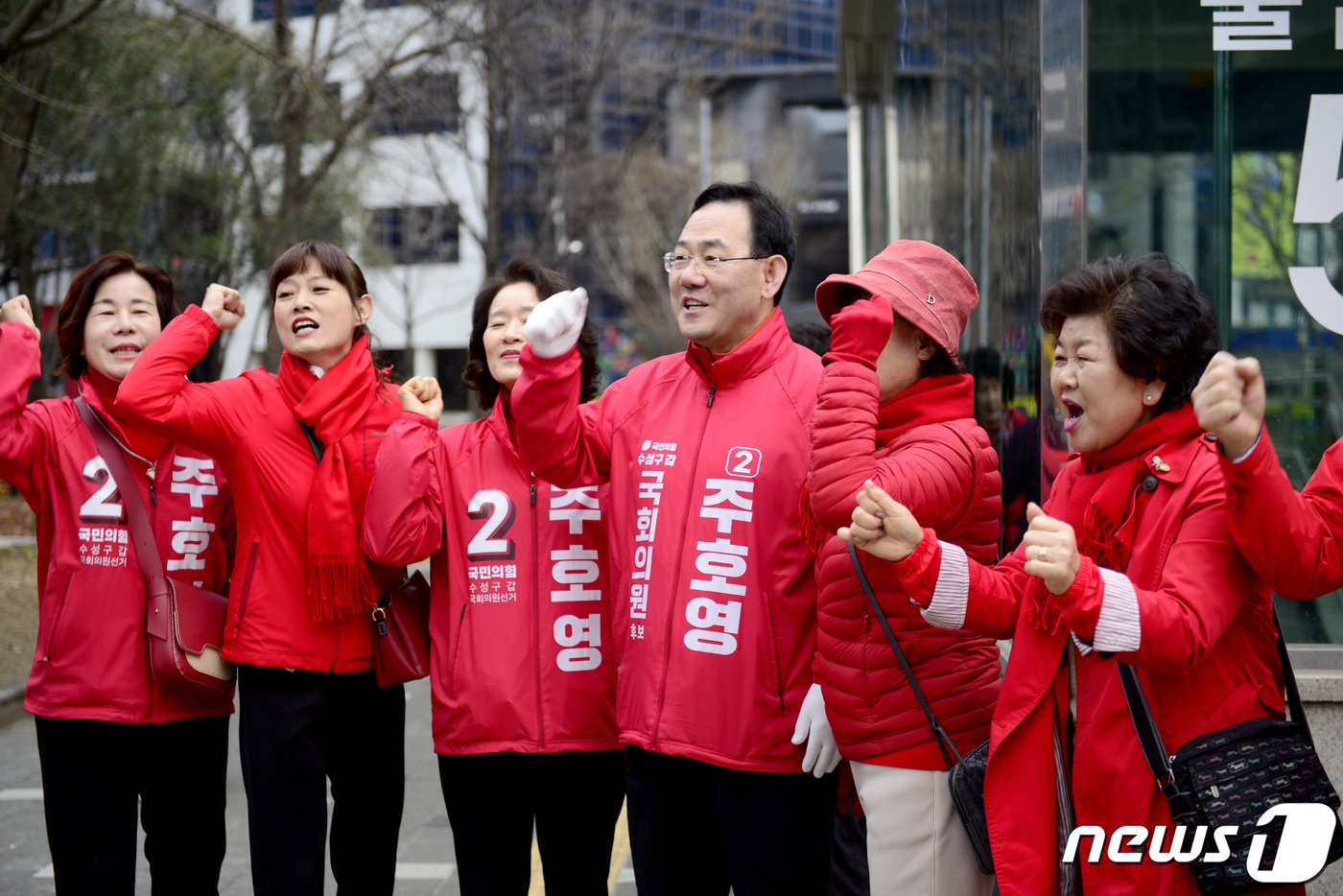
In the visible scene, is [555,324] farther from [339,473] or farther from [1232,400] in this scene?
[1232,400]

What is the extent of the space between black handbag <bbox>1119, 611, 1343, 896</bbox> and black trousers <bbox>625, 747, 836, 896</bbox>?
2.83 feet

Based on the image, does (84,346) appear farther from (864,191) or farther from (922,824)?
(864,191)

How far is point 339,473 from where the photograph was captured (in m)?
3.55

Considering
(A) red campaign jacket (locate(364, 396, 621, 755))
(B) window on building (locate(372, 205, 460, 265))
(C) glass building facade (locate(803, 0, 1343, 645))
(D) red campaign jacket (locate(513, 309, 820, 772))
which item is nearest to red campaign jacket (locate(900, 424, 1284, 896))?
(D) red campaign jacket (locate(513, 309, 820, 772))

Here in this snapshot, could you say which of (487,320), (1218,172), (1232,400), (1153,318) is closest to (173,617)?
(487,320)

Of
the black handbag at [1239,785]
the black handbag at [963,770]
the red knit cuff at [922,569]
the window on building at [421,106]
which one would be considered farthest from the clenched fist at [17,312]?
the window on building at [421,106]

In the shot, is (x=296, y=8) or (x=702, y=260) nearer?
(x=702, y=260)

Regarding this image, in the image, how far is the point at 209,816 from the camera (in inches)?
149

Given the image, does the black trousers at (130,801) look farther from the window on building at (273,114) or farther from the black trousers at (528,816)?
the window on building at (273,114)

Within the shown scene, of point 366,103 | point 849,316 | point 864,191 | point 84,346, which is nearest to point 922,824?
point 849,316

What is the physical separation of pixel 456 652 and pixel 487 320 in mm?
901

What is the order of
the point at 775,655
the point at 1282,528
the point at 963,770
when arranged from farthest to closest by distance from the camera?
the point at 775,655
the point at 963,770
the point at 1282,528

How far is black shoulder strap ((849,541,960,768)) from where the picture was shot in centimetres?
282

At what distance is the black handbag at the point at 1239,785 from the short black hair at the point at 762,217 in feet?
4.63
